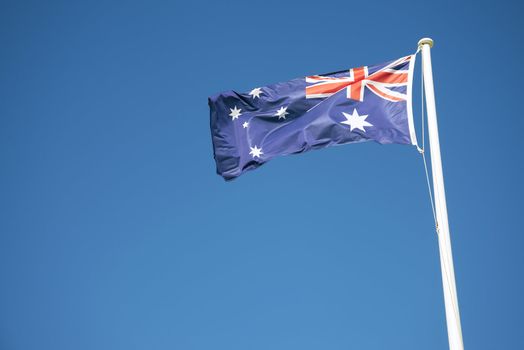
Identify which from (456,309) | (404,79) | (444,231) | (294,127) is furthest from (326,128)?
(456,309)

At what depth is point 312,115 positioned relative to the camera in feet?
49.6

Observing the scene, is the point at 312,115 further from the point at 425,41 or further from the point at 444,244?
the point at 444,244

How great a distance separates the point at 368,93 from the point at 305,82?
1.88m

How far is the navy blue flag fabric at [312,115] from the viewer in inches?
544

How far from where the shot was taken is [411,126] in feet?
43.2

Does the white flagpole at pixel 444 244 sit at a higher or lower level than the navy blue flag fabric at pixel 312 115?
lower

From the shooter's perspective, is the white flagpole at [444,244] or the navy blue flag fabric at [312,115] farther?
the navy blue flag fabric at [312,115]

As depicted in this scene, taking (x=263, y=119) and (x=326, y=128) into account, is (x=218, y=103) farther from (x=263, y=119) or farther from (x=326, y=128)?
(x=326, y=128)

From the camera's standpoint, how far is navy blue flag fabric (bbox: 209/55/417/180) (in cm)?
1381

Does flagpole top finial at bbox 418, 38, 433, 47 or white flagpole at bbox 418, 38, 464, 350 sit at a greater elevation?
flagpole top finial at bbox 418, 38, 433, 47

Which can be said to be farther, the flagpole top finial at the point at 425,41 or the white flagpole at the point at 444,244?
the flagpole top finial at the point at 425,41

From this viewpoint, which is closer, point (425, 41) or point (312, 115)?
point (425, 41)

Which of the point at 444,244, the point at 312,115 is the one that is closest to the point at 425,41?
the point at 312,115

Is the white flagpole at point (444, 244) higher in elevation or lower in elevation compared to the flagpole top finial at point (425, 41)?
lower
